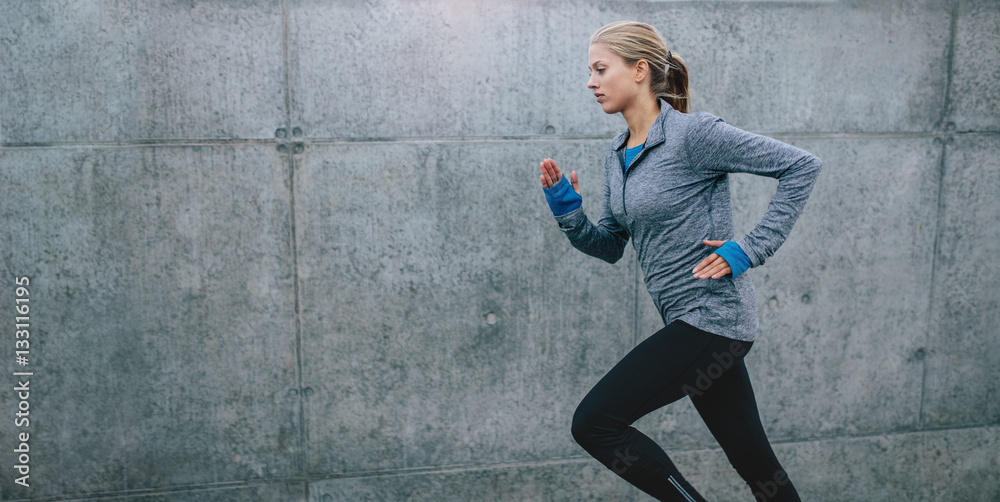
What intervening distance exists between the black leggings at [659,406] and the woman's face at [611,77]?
0.77m

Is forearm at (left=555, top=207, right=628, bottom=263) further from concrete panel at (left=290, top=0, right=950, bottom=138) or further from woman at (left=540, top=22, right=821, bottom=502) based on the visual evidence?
concrete panel at (left=290, top=0, right=950, bottom=138)

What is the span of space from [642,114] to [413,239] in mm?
1349

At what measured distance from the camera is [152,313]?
3.27 m

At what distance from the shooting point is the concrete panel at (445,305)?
10.9ft

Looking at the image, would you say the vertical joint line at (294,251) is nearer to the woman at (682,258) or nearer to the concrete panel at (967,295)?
the woman at (682,258)

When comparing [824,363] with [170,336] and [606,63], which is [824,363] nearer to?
[606,63]

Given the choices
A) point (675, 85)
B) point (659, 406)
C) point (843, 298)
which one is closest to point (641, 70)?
point (675, 85)

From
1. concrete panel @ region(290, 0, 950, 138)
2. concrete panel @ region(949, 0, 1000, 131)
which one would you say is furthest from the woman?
concrete panel @ region(949, 0, 1000, 131)

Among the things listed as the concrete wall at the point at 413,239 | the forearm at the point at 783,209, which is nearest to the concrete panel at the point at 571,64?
the concrete wall at the point at 413,239

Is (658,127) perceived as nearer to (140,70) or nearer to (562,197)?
(562,197)

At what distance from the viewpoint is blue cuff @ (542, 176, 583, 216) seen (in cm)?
251

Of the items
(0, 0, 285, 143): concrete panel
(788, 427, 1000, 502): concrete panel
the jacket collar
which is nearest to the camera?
the jacket collar

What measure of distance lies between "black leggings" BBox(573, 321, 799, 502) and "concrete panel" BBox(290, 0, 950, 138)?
1436 millimetres

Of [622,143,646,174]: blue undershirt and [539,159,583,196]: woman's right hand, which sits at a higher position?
[622,143,646,174]: blue undershirt
